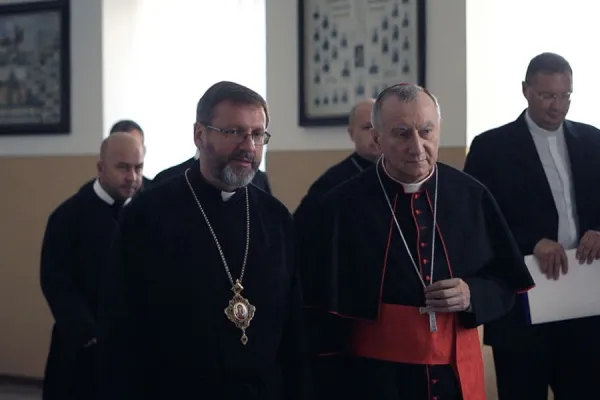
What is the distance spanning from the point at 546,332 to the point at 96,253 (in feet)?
6.42

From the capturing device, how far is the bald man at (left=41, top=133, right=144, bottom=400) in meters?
3.96

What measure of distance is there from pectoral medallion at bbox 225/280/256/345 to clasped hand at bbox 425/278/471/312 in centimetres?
50

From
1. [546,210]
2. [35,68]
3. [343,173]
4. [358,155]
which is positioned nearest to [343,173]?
[343,173]

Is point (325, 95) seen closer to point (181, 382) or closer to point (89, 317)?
point (89, 317)

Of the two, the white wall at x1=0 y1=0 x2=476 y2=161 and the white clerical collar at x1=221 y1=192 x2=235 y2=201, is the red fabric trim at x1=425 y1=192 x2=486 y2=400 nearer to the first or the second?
the white clerical collar at x1=221 y1=192 x2=235 y2=201

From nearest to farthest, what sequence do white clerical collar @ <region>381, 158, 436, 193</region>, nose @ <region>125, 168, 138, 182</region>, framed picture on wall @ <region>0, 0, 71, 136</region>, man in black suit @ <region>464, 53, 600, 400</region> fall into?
white clerical collar @ <region>381, 158, 436, 193</region> → man in black suit @ <region>464, 53, 600, 400</region> → nose @ <region>125, 168, 138, 182</region> → framed picture on wall @ <region>0, 0, 71, 136</region>

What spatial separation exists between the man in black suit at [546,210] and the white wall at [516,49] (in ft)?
3.90

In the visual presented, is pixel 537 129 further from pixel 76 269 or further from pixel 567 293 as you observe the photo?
pixel 76 269

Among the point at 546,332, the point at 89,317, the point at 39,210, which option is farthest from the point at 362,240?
the point at 39,210

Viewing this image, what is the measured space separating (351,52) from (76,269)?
2238 mm

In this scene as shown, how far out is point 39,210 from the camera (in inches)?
261

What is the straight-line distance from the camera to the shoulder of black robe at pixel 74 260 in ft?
12.8

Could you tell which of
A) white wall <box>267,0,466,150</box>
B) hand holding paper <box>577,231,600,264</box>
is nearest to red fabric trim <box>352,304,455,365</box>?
hand holding paper <box>577,231,600,264</box>

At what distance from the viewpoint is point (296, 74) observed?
5594mm
